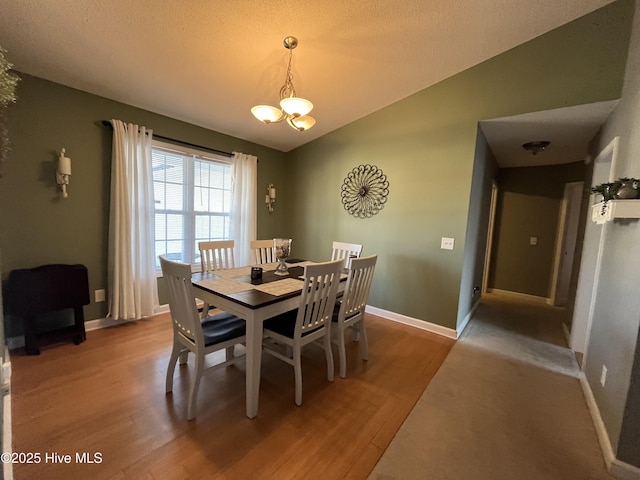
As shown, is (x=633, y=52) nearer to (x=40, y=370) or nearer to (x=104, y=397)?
(x=104, y=397)

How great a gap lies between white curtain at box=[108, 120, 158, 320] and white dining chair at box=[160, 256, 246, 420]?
1448mm

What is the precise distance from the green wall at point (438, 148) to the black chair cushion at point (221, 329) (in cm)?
215

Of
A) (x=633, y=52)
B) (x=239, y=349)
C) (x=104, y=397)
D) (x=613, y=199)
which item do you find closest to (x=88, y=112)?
(x=104, y=397)

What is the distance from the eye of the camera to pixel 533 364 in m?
2.52

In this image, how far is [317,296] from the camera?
183 cm

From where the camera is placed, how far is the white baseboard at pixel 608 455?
1375 millimetres

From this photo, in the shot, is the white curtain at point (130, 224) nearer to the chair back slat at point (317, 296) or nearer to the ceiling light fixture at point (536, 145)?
the chair back slat at point (317, 296)

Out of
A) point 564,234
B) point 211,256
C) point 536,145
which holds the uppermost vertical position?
point 536,145

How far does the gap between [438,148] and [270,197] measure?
2618mm

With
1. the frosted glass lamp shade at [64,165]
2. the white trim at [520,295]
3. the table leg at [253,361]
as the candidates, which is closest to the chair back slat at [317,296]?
the table leg at [253,361]

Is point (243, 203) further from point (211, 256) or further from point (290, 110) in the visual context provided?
point (290, 110)

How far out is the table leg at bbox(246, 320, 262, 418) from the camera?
1.61 m

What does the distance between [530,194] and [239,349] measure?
529cm

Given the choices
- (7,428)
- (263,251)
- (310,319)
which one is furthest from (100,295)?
(310,319)
